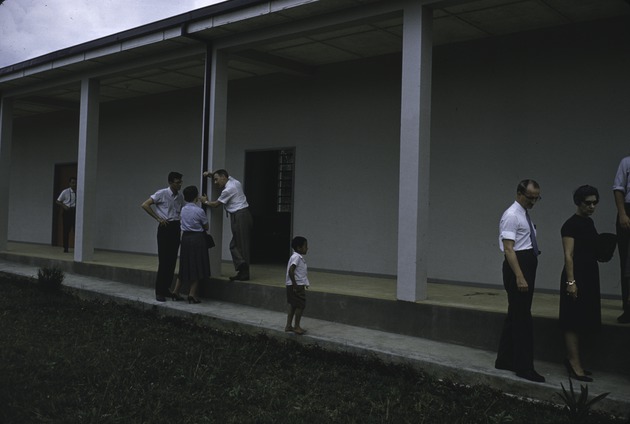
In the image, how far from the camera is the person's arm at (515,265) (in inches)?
195

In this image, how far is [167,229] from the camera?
27.3ft

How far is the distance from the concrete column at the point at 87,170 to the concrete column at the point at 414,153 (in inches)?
257

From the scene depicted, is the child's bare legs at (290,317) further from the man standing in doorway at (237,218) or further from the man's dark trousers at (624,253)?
the man's dark trousers at (624,253)

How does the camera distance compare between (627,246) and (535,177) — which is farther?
(535,177)

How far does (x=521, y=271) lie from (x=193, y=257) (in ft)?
15.2

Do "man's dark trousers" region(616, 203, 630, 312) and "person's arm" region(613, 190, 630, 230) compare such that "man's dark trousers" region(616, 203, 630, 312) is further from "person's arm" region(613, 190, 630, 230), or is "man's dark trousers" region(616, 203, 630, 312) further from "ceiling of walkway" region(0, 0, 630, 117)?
"ceiling of walkway" region(0, 0, 630, 117)

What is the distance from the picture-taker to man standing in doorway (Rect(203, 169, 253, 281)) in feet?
27.0

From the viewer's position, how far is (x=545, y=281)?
751cm

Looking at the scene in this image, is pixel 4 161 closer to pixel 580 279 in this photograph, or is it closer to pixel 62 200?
pixel 62 200

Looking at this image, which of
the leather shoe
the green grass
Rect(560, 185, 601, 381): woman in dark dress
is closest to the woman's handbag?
the green grass

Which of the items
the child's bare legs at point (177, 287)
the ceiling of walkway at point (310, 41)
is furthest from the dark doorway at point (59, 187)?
the child's bare legs at point (177, 287)

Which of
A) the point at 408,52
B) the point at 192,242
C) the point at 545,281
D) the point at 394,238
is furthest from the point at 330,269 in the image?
the point at 408,52

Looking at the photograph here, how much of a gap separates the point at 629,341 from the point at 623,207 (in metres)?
1.35

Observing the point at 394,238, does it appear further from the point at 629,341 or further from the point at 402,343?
the point at 629,341
